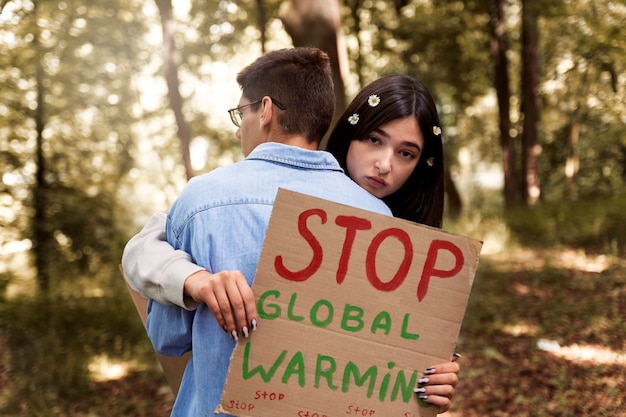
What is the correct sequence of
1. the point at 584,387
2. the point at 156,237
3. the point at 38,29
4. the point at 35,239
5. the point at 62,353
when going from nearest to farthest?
the point at 156,237
the point at 584,387
the point at 62,353
the point at 38,29
the point at 35,239

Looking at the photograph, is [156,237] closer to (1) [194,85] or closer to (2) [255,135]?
(2) [255,135]

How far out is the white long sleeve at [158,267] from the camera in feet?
4.49

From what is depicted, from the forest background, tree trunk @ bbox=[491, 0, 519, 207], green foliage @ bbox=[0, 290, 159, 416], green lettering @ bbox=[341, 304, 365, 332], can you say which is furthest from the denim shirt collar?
tree trunk @ bbox=[491, 0, 519, 207]

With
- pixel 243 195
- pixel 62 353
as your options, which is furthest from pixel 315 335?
pixel 62 353

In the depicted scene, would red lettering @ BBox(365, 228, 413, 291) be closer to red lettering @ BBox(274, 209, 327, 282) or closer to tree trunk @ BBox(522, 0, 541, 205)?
red lettering @ BBox(274, 209, 327, 282)

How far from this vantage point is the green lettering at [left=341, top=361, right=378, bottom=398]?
143 centimetres

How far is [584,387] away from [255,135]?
4.62m

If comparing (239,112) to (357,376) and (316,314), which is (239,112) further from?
(357,376)

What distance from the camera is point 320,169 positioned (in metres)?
1.59

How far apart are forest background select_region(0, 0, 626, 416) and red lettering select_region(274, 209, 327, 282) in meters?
4.04

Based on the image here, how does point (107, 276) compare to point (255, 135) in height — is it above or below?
below

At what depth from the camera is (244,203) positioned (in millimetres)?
1435

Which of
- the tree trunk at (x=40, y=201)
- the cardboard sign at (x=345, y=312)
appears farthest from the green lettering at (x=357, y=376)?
the tree trunk at (x=40, y=201)

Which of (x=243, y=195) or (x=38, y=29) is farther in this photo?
(x=38, y=29)
